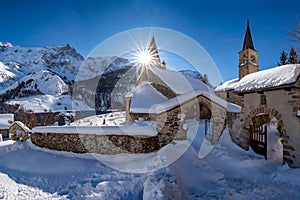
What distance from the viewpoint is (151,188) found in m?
4.47

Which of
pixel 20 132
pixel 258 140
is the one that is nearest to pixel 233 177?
pixel 258 140

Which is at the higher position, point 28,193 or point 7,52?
point 7,52

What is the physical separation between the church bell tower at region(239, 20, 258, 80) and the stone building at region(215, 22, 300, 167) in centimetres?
1297

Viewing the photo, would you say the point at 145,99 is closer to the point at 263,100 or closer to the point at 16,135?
the point at 263,100

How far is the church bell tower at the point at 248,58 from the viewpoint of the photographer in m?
21.5

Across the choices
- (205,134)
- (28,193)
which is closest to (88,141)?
(28,193)

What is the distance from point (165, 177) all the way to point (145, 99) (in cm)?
1284

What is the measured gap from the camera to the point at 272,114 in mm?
7113

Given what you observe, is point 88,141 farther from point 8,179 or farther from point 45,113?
point 45,113

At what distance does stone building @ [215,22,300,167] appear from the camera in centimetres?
630

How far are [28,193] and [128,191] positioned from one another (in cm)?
339

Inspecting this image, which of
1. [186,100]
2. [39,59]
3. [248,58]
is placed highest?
[39,59]

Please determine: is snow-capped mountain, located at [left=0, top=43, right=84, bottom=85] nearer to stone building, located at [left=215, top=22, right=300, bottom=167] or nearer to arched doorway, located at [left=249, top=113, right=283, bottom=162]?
stone building, located at [left=215, top=22, right=300, bottom=167]

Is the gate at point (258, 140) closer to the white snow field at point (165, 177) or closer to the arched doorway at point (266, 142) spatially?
the arched doorway at point (266, 142)
